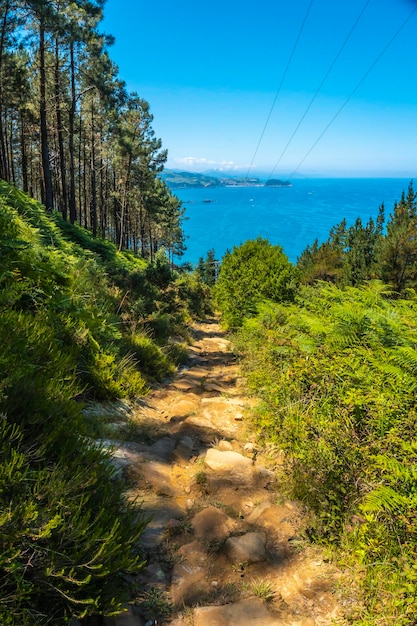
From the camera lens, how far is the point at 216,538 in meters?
2.78

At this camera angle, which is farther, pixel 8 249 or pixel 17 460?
pixel 8 249

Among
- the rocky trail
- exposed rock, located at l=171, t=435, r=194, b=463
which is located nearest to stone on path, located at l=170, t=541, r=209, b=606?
the rocky trail

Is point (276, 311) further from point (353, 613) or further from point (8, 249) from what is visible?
point (353, 613)

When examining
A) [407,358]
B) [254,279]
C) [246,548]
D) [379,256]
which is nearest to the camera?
[246,548]

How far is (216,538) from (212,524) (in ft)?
0.48

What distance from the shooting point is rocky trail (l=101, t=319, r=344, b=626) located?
2.17 meters

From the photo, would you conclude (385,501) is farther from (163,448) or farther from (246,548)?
(163,448)

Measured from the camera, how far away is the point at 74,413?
8.74ft

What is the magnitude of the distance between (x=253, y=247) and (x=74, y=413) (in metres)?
9.90

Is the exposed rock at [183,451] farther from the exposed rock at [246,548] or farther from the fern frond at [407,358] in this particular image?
the fern frond at [407,358]

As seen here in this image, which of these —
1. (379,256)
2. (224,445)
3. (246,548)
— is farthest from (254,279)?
(379,256)

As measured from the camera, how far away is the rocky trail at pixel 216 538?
85.6 inches

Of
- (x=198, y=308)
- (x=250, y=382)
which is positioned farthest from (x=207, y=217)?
(x=250, y=382)

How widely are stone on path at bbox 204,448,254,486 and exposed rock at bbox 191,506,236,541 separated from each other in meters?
0.56
